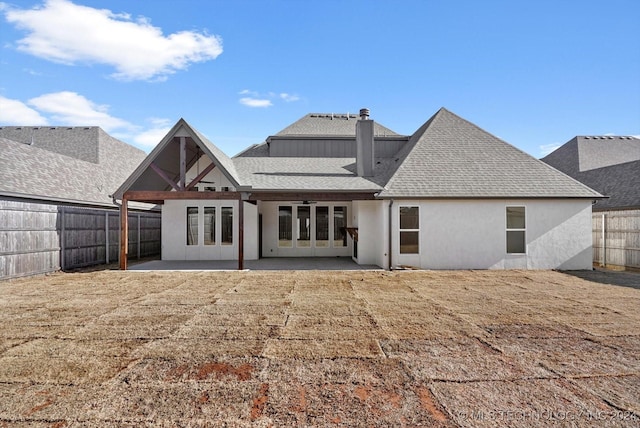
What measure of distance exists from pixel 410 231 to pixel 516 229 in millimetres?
3853

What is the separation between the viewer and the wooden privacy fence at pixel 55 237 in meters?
9.49

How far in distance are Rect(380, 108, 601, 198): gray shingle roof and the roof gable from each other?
237 inches

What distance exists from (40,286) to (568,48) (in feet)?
57.9

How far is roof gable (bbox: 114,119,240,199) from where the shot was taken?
37.0 feet

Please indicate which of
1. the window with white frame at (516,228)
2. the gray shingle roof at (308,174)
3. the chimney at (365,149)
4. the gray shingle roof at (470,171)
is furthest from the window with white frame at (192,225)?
the window with white frame at (516,228)

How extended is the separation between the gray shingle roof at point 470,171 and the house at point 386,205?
0.15 feet

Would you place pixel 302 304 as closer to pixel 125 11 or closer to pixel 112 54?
pixel 125 11

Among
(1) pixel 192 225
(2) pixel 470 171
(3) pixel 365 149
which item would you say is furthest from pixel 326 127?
(1) pixel 192 225

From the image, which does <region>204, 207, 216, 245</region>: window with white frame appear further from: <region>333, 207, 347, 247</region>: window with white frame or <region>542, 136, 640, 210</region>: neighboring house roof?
<region>542, 136, 640, 210</region>: neighboring house roof

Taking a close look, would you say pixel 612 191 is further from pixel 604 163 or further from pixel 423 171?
pixel 423 171

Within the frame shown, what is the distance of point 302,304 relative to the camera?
6875mm

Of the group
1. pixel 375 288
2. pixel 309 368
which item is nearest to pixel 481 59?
pixel 375 288

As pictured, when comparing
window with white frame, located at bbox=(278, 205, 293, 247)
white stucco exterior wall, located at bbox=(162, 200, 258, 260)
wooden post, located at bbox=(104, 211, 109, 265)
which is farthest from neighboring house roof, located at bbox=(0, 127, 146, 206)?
window with white frame, located at bbox=(278, 205, 293, 247)

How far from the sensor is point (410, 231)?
1176 centimetres
